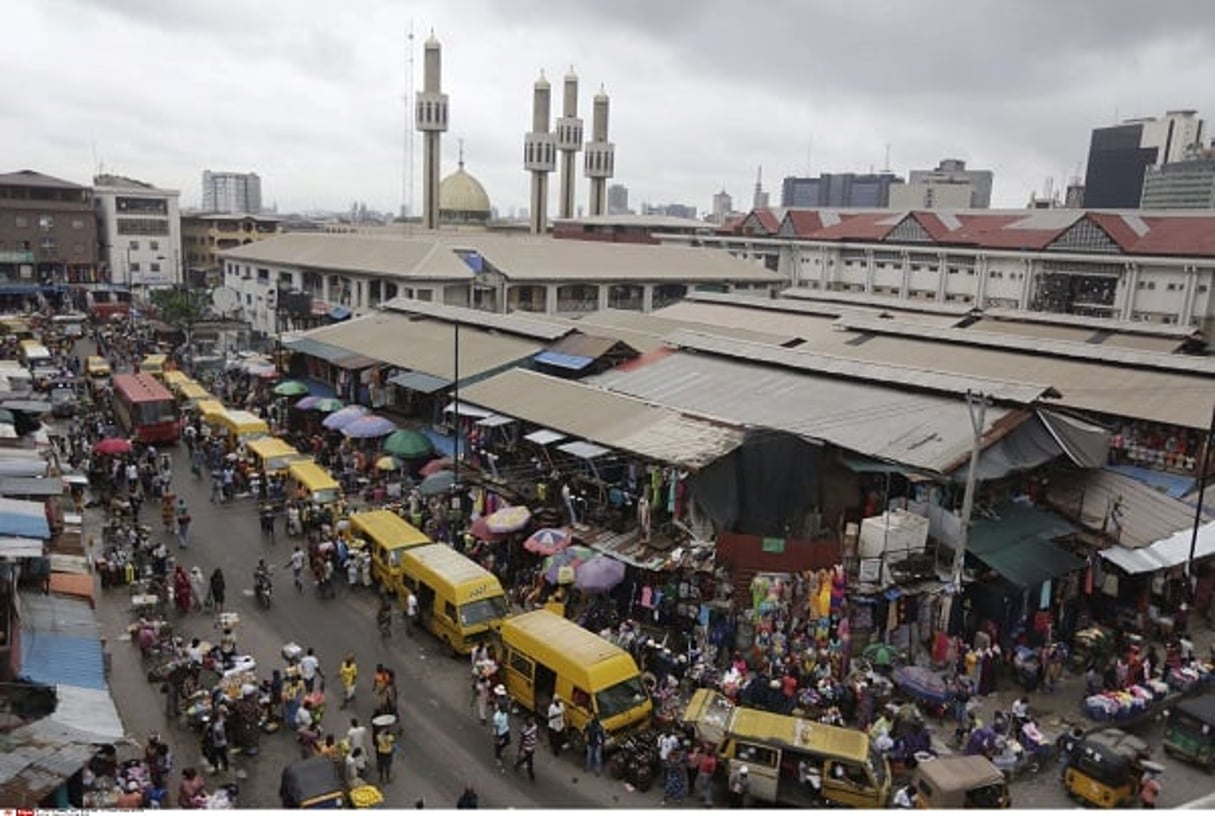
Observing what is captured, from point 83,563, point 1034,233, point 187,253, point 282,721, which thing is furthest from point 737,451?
point 187,253

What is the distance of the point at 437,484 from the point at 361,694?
10055 mm

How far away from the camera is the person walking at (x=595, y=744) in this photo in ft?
52.0

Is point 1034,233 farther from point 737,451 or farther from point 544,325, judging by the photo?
point 737,451

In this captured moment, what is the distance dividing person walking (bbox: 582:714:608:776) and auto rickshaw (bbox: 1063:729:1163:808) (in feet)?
27.4

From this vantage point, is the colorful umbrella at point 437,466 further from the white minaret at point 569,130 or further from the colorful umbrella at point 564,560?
the white minaret at point 569,130

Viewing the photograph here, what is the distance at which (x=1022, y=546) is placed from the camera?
21328 mm

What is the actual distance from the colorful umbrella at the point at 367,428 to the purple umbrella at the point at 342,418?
292 millimetres

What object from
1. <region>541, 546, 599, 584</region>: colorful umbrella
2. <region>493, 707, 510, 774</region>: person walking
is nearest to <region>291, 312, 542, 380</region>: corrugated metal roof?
<region>541, 546, 599, 584</region>: colorful umbrella

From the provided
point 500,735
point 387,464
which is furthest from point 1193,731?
point 387,464

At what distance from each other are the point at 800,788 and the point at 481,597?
315 inches

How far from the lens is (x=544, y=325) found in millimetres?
38719

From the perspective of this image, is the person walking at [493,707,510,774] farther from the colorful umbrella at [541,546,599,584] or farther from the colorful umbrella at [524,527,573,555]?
the colorful umbrella at [524,527,573,555]

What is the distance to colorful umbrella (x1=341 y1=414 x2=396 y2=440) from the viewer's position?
1296 inches

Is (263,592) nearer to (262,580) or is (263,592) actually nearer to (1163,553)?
(262,580)
